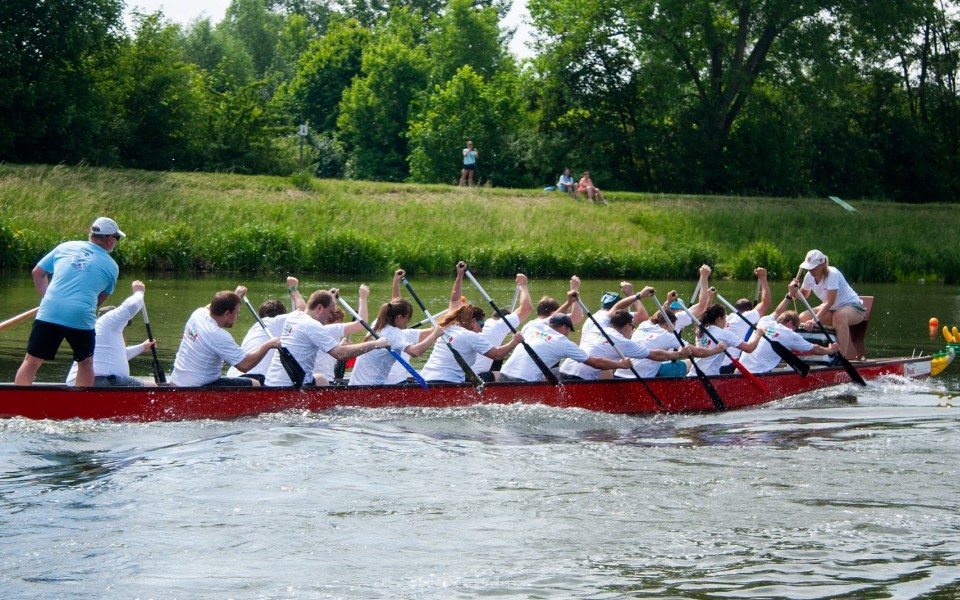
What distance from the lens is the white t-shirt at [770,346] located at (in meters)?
14.9

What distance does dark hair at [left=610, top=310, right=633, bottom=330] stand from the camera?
1323 centimetres

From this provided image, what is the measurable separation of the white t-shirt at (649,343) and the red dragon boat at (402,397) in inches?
13.6

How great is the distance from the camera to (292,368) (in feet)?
38.4

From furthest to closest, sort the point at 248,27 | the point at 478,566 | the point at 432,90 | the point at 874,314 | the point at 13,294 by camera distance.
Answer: the point at 248,27
the point at 432,90
the point at 874,314
the point at 13,294
the point at 478,566

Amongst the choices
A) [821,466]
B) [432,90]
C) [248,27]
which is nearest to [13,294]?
[821,466]

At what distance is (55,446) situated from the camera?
10406 mm

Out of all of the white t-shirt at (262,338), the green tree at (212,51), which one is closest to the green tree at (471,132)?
the green tree at (212,51)

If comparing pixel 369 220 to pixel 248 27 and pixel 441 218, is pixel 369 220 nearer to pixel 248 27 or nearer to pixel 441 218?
pixel 441 218

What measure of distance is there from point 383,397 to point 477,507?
3136 mm

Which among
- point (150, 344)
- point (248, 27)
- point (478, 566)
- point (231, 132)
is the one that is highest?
point (248, 27)

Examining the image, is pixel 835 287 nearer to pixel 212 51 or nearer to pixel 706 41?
pixel 706 41

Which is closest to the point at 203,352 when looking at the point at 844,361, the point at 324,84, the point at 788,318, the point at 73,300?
the point at 73,300

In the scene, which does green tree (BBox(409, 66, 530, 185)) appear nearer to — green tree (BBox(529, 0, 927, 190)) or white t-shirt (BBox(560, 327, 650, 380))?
green tree (BBox(529, 0, 927, 190))

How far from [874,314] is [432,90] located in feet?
105
